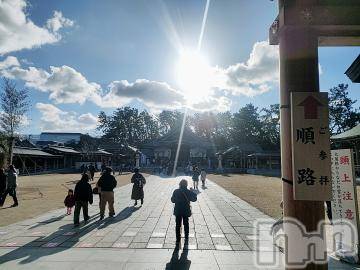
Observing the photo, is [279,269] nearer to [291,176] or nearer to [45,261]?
[291,176]

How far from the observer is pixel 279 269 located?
5555 mm

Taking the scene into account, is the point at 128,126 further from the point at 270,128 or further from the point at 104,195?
the point at 104,195

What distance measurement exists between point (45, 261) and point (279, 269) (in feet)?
13.8

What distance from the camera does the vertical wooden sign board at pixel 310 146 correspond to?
9.92 ft

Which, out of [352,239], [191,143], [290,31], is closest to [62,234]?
[352,239]

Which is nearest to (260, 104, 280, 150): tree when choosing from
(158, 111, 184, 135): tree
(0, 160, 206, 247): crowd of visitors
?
(158, 111, 184, 135): tree

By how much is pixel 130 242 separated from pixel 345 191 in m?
4.69

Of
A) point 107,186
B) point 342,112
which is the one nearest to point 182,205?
point 107,186

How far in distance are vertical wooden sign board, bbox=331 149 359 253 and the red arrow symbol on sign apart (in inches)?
142

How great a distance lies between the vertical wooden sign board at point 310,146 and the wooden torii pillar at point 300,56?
3.4 inches

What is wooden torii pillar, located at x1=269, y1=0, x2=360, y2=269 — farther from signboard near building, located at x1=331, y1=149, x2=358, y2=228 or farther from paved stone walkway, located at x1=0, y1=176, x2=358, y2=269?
signboard near building, located at x1=331, y1=149, x2=358, y2=228

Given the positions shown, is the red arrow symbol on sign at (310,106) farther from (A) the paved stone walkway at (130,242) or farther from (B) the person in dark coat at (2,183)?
(B) the person in dark coat at (2,183)

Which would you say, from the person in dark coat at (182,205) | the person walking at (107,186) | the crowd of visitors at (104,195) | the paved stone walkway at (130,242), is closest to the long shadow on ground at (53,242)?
the paved stone walkway at (130,242)

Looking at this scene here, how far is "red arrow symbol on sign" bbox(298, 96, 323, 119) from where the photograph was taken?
121 inches
